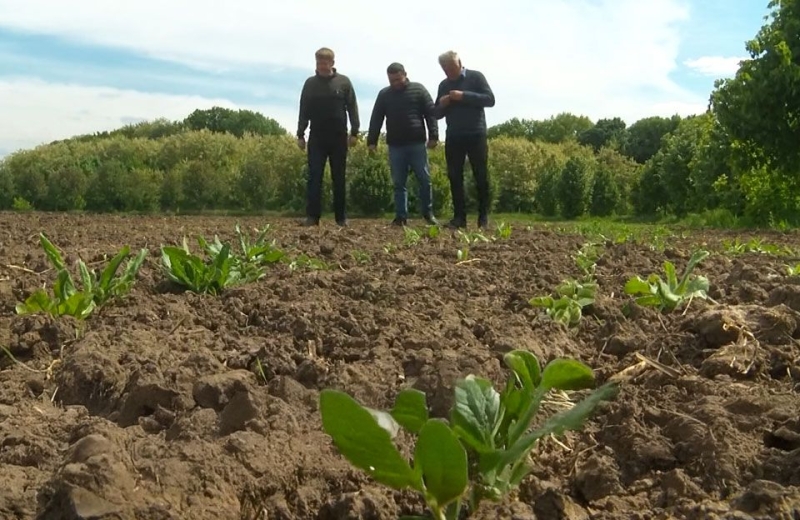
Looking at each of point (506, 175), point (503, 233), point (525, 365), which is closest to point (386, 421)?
point (525, 365)

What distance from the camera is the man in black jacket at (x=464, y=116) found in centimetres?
853

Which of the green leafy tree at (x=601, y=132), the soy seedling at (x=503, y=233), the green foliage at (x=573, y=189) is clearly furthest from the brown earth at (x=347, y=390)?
the green leafy tree at (x=601, y=132)

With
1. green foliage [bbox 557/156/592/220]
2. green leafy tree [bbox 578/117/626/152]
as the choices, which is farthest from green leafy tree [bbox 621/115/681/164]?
green foliage [bbox 557/156/592/220]

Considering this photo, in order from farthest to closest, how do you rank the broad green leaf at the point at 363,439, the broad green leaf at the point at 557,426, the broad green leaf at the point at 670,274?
the broad green leaf at the point at 670,274, the broad green leaf at the point at 557,426, the broad green leaf at the point at 363,439

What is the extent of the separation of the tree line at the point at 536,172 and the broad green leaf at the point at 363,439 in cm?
1192

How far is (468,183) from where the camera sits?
57.1 feet

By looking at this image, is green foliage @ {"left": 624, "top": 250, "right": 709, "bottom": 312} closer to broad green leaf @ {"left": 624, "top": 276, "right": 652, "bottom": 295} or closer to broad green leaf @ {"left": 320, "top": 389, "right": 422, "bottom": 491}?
broad green leaf @ {"left": 624, "top": 276, "right": 652, "bottom": 295}

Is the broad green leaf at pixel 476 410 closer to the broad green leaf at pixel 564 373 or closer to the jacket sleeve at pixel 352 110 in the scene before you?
the broad green leaf at pixel 564 373

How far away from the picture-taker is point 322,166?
354 inches

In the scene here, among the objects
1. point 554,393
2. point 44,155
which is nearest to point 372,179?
point 44,155

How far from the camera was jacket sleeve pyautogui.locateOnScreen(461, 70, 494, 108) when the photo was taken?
8.47 m

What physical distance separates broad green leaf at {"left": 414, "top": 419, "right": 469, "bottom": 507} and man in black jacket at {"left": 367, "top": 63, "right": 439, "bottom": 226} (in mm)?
7443

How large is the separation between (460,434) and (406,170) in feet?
25.6

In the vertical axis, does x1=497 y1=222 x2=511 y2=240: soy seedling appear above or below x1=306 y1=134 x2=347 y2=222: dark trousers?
below
